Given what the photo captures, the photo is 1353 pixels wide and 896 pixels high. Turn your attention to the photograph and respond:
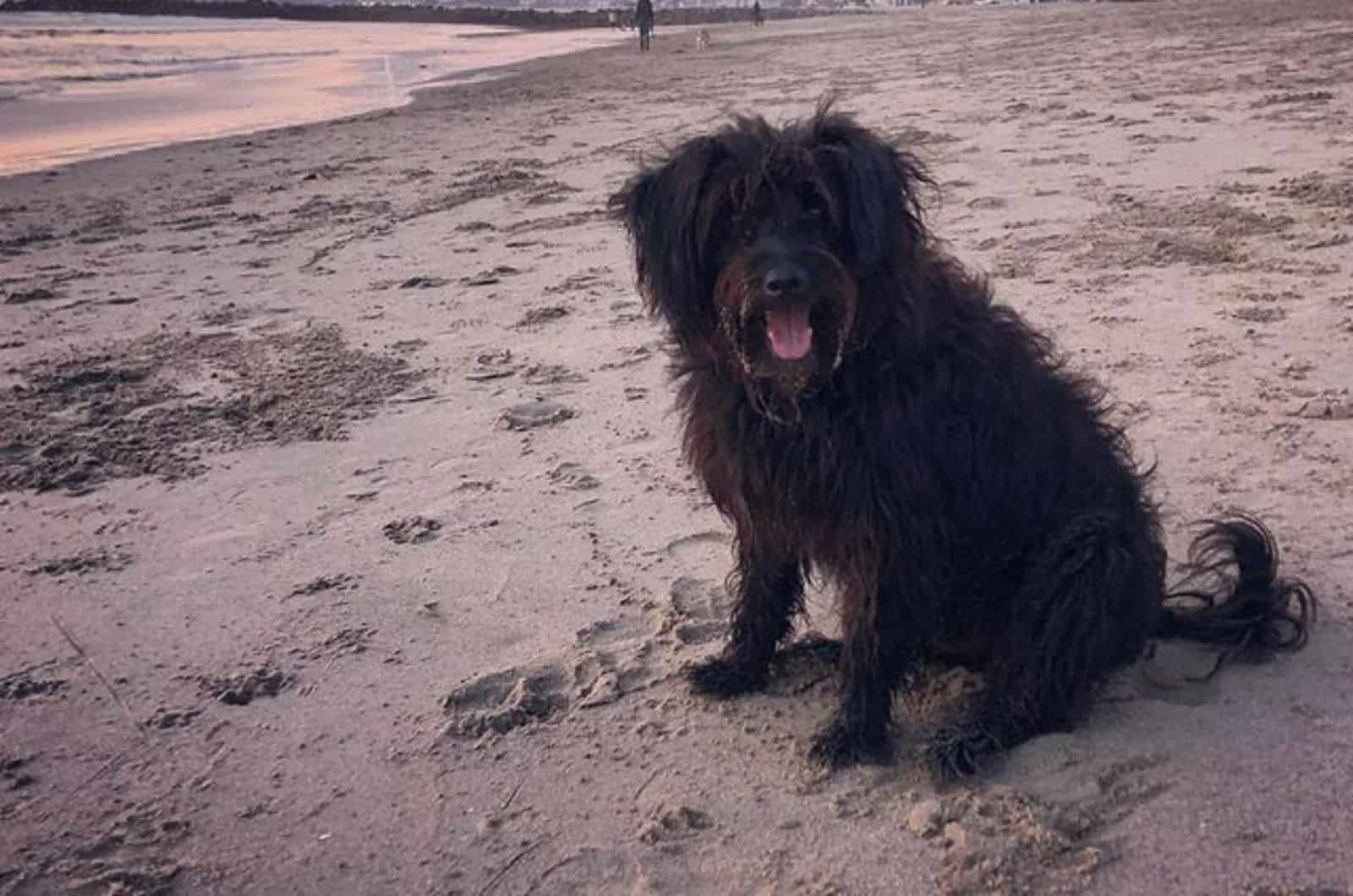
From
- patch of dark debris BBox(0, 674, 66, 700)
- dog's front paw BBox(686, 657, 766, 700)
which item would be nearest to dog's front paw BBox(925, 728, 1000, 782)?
dog's front paw BBox(686, 657, 766, 700)

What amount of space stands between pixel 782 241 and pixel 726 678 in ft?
3.98

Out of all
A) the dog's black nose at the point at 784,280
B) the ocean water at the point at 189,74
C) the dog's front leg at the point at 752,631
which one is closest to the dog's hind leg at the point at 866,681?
the dog's front leg at the point at 752,631

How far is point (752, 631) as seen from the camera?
10.4 feet

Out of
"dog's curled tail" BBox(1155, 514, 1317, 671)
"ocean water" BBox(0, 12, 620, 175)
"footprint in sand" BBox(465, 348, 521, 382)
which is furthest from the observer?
"ocean water" BBox(0, 12, 620, 175)

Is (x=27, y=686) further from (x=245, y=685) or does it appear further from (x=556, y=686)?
(x=556, y=686)

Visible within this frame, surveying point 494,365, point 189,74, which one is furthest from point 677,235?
point 189,74

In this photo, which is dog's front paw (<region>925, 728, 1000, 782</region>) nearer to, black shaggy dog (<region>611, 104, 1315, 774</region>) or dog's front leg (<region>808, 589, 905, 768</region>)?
black shaggy dog (<region>611, 104, 1315, 774</region>)

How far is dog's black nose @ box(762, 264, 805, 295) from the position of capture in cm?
250

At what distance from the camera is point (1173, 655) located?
3064 millimetres

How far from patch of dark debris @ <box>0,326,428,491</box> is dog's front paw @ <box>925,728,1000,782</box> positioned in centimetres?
303

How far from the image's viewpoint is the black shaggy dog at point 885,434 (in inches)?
103

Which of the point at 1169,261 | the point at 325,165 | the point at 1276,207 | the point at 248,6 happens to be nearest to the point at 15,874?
the point at 1169,261

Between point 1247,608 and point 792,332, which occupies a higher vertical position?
point 792,332

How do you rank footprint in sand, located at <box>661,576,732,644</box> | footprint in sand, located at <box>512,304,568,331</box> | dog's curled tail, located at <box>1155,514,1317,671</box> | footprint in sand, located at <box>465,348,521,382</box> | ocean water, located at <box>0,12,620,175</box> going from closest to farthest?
dog's curled tail, located at <box>1155,514,1317,671</box> → footprint in sand, located at <box>661,576,732,644</box> → footprint in sand, located at <box>465,348,521,382</box> → footprint in sand, located at <box>512,304,568,331</box> → ocean water, located at <box>0,12,620,175</box>
